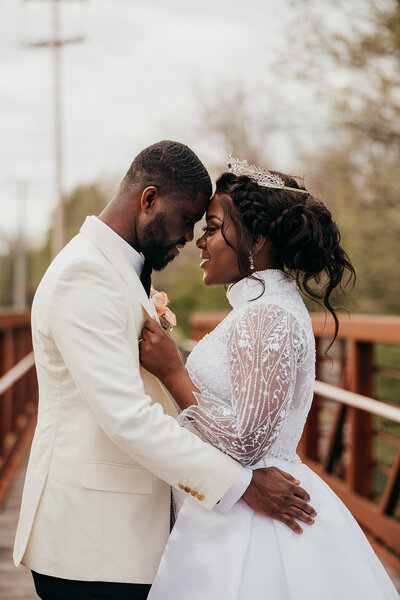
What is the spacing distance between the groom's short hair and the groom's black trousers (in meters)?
1.11

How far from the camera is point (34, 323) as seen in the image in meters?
2.17

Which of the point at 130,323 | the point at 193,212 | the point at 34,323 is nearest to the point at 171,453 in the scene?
the point at 130,323

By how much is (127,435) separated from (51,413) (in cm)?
31

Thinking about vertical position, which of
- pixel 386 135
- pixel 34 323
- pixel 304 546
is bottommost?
pixel 386 135

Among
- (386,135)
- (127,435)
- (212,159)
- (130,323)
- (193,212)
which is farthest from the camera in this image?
(212,159)

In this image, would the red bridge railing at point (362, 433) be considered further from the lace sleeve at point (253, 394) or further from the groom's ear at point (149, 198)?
the groom's ear at point (149, 198)

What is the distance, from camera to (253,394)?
2072mm

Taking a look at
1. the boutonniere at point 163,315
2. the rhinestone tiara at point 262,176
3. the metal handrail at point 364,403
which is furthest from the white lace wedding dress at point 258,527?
the metal handrail at point 364,403

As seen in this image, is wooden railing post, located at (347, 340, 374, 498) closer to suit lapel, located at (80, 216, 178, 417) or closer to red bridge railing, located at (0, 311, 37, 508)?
red bridge railing, located at (0, 311, 37, 508)

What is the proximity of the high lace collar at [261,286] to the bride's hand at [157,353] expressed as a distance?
317 millimetres

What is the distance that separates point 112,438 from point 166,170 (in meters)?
0.79

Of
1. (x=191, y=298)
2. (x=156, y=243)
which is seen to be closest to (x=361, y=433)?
(x=156, y=243)

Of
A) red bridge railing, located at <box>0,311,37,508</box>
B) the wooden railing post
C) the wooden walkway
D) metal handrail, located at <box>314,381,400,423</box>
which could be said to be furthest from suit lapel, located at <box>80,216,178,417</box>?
red bridge railing, located at <box>0,311,37,508</box>

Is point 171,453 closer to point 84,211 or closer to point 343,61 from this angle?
point 343,61
